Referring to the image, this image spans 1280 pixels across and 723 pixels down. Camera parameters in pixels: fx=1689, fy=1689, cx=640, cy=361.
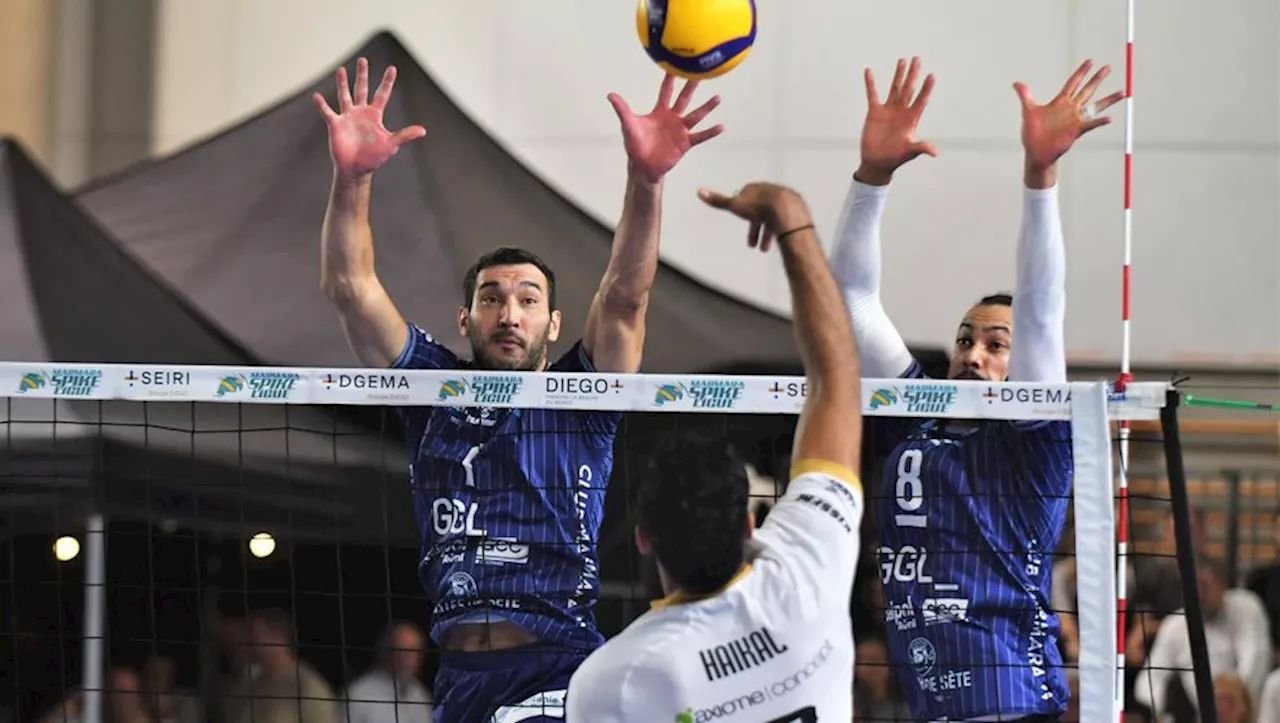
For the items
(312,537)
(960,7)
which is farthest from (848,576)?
(960,7)

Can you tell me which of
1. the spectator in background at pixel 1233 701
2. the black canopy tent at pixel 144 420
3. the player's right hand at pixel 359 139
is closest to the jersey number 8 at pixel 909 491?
the player's right hand at pixel 359 139

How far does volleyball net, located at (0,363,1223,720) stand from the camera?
5055mm

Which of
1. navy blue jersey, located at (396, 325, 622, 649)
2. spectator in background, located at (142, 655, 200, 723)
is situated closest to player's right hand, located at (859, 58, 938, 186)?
navy blue jersey, located at (396, 325, 622, 649)

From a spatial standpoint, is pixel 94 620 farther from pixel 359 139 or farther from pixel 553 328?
pixel 553 328

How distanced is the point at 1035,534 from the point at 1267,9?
8445mm

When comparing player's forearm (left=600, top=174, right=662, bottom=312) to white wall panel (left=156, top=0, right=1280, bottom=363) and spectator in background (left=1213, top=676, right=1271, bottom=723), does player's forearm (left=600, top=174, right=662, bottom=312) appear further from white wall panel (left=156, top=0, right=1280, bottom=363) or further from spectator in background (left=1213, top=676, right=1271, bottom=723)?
white wall panel (left=156, top=0, right=1280, bottom=363)

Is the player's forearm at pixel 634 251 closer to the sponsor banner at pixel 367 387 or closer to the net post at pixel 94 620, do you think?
the sponsor banner at pixel 367 387

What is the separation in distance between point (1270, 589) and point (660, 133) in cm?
680

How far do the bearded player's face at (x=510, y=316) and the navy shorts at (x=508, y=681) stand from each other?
2.95 ft

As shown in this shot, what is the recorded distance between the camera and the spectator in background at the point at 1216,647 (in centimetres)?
923

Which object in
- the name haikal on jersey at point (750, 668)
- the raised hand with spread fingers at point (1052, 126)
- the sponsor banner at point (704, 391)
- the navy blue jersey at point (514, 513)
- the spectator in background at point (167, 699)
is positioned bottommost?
the name haikal on jersey at point (750, 668)

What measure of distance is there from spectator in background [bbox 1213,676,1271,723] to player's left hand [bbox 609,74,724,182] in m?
5.17

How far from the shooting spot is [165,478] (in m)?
7.51

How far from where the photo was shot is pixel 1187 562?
4.93m
